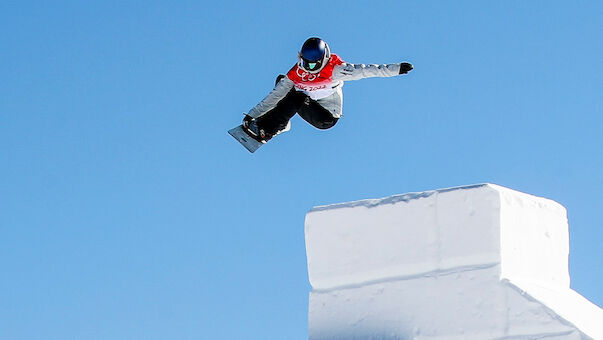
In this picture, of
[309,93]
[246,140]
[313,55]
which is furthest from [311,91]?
[246,140]

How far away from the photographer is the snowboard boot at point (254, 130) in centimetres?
952

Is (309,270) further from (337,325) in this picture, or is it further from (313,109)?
(313,109)

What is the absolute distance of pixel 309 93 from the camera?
9078 mm

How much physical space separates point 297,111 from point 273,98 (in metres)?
0.26

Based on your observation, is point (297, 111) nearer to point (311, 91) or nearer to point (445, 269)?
point (311, 91)

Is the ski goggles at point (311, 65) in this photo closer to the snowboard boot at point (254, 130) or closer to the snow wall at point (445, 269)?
the snowboard boot at point (254, 130)

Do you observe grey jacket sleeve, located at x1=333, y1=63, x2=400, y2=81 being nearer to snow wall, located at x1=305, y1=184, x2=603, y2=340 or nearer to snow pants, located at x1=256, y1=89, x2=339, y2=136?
snow pants, located at x1=256, y1=89, x2=339, y2=136

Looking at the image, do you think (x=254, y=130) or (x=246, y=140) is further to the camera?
(x=246, y=140)

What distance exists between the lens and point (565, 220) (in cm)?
464

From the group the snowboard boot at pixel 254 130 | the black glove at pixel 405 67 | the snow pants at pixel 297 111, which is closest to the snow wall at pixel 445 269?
the black glove at pixel 405 67

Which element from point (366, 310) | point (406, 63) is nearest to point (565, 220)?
point (366, 310)

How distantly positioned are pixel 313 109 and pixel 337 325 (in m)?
4.96

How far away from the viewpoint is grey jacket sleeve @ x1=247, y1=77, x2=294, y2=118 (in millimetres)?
9148

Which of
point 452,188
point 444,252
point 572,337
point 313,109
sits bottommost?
point 572,337
